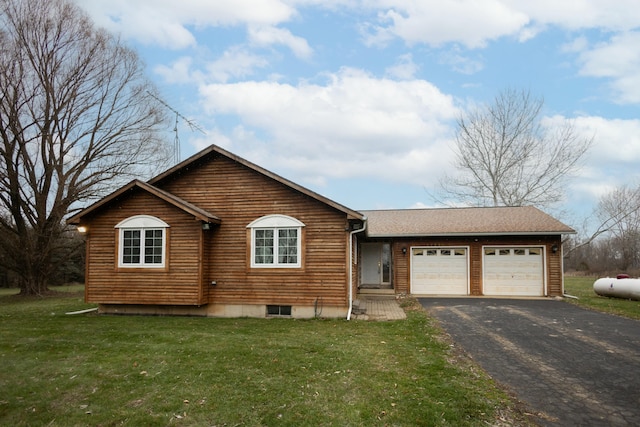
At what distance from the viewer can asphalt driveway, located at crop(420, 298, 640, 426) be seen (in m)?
4.61

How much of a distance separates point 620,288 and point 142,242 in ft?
54.3

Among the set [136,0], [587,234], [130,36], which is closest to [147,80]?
[130,36]

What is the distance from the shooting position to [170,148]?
22828 mm

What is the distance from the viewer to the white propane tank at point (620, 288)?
14492 millimetres

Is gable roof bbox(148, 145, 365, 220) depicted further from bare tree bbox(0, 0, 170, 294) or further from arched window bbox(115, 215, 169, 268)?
bare tree bbox(0, 0, 170, 294)

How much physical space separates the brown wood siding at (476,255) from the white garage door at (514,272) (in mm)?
253

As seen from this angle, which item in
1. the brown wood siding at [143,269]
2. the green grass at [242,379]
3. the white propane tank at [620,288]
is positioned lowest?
the green grass at [242,379]

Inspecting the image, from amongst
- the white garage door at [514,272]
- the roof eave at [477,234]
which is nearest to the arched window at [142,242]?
the roof eave at [477,234]

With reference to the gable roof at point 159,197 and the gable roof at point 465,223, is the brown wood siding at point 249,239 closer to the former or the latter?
the gable roof at point 159,197

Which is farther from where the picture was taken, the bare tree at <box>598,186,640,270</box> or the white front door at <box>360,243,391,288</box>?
the bare tree at <box>598,186,640,270</box>

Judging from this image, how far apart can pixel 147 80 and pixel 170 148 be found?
402 cm

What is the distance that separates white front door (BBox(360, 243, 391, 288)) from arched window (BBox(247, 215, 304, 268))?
857 cm

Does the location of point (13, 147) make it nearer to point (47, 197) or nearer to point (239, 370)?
point (47, 197)

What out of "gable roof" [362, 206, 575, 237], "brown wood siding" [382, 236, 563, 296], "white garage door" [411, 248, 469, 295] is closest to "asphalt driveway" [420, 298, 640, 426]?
"brown wood siding" [382, 236, 563, 296]
